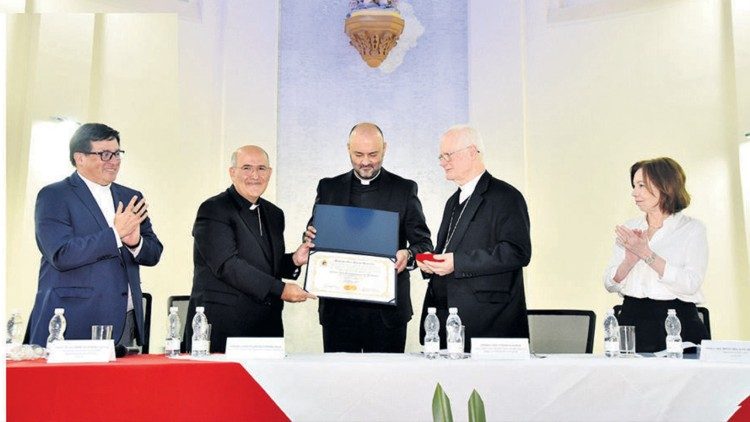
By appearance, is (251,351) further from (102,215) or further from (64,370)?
(102,215)

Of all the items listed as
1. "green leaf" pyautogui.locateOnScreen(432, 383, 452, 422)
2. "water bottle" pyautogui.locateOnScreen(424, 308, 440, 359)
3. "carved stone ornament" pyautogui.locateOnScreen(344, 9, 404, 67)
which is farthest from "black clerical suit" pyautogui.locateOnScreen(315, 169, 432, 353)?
"green leaf" pyautogui.locateOnScreen(432, 383, 452, 422)

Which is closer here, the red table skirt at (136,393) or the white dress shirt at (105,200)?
the red table skirt at (136,393)

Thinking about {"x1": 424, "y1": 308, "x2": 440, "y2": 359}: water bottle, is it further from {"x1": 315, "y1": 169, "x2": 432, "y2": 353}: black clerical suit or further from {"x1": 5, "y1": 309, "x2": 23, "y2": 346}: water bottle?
{"x1": 5, "y1": 309, "x2": 23, "y2": 346}: water bottle

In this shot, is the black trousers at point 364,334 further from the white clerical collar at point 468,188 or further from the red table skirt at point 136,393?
the red table skirt at point 136,393

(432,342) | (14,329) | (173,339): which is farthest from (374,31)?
(14,329)

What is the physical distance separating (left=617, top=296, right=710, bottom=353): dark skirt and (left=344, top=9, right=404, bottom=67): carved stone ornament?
284 centimetres

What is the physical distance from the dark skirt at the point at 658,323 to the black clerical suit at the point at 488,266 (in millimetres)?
541

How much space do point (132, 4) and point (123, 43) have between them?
Answer: 0.30 metres

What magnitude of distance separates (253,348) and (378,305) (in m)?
1.38

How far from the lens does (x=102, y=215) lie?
11.8 ft

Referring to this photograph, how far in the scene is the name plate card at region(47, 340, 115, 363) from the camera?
2.62 m

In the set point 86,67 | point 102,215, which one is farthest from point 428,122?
point 102,215

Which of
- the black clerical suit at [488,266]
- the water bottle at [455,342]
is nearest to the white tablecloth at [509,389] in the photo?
the water bottle at [455,342]

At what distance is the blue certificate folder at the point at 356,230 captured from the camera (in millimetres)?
3879
